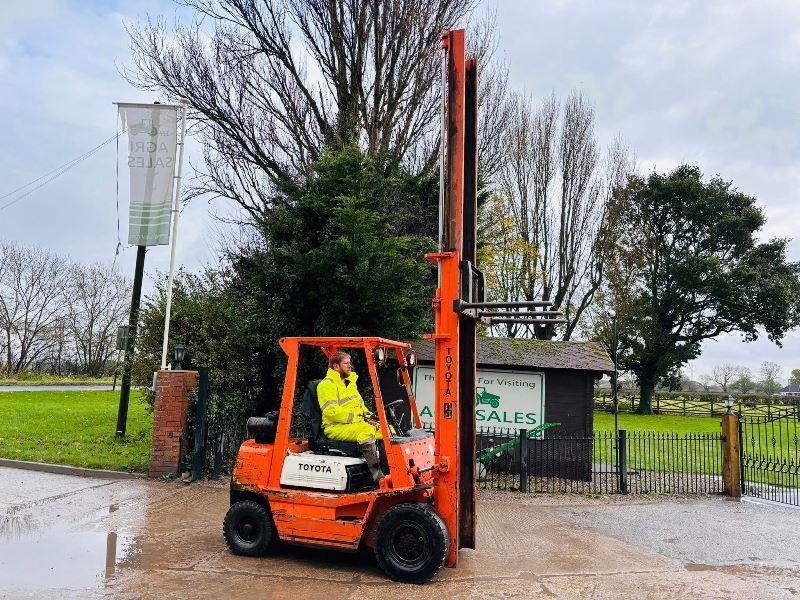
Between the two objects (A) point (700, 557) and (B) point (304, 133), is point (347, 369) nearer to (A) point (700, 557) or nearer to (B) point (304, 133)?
(A) point (700, 557)

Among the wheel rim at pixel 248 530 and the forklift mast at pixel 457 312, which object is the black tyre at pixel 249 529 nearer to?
the wheel rim at pixel 248 530

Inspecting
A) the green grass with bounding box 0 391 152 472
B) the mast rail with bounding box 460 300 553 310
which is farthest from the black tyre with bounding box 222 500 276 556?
the green grass with bounding box 0 391 152 472

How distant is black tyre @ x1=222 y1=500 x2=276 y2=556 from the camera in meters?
7.13

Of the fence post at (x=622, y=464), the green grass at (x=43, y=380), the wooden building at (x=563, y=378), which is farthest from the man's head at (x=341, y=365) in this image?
the green grass at (x=43, y=380)

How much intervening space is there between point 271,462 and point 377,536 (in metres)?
1.43

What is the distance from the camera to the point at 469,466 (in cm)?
756

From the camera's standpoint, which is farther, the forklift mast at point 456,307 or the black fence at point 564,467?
the black fence at point 564,467

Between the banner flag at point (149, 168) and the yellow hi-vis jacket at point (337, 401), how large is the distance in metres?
8.55

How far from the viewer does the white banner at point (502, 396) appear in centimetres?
1420

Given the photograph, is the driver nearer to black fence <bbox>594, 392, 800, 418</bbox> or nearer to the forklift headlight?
the forklift headlight

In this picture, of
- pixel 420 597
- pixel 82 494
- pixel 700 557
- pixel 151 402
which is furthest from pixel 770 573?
pixel 151 402

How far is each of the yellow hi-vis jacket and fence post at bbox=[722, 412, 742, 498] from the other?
8.61m

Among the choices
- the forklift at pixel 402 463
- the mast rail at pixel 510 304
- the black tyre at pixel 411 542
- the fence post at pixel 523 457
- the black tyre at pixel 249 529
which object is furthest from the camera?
the fence post at pixel 523 457

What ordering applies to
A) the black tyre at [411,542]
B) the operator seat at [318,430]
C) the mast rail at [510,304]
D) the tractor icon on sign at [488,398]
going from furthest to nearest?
the tractor icon on sign at [488,398]
the operator seat at [318,430]
the black tyre at [411,542]
the mast rail at [510,304]
